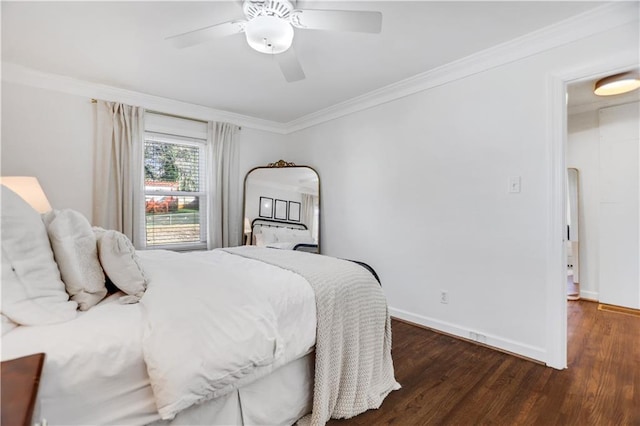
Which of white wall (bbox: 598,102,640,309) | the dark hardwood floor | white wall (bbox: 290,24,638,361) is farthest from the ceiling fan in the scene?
white wall (bbox: 598,102,640,309)

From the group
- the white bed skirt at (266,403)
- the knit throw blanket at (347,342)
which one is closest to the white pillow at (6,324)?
the white bed skirt at (266,403)

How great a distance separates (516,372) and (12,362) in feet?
8.48

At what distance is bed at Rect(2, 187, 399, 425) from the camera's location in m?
0.94

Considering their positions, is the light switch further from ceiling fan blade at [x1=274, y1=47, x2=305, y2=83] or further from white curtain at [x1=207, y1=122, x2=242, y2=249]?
white curtain at [x1=207, y1=122, x2=242, y2=249]

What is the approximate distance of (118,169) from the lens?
311 cm

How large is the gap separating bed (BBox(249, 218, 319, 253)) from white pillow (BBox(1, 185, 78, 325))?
112 inches

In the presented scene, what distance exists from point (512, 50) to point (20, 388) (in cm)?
314

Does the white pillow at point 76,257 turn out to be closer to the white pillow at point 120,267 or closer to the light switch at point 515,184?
the white pillow at point 120,267

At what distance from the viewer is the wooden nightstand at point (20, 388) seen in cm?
54

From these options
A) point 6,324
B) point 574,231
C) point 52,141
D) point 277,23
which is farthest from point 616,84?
point 52,141

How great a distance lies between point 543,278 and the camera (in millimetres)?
2195

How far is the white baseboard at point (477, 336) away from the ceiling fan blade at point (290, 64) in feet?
7.98

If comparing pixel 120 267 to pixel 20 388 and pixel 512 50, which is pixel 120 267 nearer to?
pixel 20 388

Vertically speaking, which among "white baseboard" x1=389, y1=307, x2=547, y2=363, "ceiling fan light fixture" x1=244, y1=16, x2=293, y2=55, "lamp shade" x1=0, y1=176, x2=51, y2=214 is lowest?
"white baseboard" x1=389, y1=307, x2=547, y2=363
